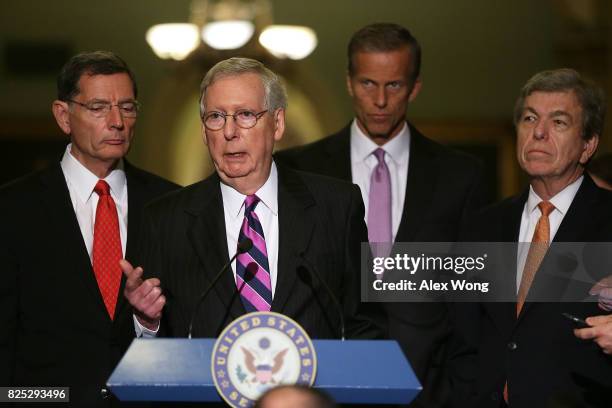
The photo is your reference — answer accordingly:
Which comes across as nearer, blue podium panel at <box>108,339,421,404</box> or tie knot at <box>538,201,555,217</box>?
blue podium panel at <box>108,339,421,404</box>

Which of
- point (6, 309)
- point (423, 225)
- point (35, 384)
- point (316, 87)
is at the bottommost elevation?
point (35, 384)

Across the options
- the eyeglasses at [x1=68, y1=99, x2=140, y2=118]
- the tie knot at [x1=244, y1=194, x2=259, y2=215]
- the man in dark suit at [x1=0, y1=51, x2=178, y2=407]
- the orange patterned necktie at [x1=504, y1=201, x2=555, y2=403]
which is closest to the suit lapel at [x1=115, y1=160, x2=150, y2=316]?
the man in dark suit at [x1=0, y1=51, x2=178, y2=407]

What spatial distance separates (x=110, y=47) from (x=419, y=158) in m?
7.07

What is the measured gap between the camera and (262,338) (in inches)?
96.3

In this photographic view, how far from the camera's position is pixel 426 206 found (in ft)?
13.1

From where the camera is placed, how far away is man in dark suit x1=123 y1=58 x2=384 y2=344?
9.68 feet

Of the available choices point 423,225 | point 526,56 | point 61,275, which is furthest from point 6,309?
point 526,56

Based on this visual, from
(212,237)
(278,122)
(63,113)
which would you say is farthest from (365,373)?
(63,113)

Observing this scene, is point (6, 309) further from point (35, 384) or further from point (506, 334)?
point (506, 334)

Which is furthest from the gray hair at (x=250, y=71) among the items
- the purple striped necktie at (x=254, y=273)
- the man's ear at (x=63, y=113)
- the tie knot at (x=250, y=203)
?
the man's ear at (x=63, y=113)

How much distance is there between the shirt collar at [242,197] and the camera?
3113 mm

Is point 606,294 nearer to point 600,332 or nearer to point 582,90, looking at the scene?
point 600,332

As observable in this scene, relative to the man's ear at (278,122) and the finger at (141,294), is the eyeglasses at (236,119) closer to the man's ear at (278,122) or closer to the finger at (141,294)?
the man's ear at (278,122)

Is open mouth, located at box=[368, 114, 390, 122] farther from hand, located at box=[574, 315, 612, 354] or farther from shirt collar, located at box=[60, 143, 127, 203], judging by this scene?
hand, located at box=[574, 315, 612, 354]
